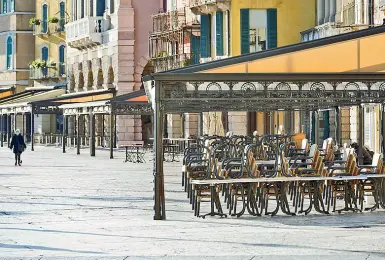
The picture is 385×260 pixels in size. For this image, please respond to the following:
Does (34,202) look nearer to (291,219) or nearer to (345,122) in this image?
(291,219)

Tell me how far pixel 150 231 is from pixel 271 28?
36.9 m

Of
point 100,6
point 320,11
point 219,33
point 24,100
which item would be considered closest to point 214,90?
point 320,11

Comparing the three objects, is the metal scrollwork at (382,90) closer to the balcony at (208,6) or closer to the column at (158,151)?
the column at (158,151)

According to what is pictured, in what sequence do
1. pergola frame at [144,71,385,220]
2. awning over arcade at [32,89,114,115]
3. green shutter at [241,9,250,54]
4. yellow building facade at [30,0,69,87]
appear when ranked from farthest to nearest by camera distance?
1. yellow building facade at [30,0,69,87]
2. awning over arcade at [32,89,114,115]
3. green shutter at [241,9,250,54]
4. pergola frame at [144,71,385,220]

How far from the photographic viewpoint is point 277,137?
34219 mm

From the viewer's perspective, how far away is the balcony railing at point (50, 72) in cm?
9557

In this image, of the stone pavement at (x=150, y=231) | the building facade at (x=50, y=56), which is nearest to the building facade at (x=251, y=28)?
the stone pavement at (x=150, y=231)

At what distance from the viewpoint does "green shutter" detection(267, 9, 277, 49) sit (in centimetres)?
5616

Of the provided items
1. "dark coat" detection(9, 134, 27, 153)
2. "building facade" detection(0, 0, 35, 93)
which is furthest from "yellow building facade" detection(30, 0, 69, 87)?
"dark coat" detection(9, 134, 27, 153)

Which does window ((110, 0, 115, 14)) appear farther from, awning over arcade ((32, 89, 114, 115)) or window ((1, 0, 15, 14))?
window ((1, 0, 15, 14))

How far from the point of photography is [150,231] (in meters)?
20.0

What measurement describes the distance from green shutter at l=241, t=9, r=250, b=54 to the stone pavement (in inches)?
1046

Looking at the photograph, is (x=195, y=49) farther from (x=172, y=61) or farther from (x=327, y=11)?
(x=327, y=11)

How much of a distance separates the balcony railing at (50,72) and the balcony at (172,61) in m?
26.0
